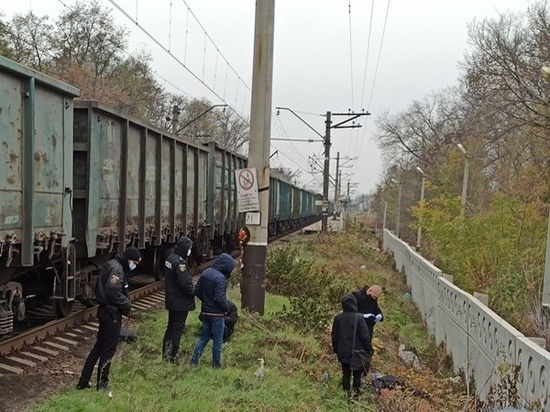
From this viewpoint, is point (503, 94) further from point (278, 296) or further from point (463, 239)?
point (278, 296)

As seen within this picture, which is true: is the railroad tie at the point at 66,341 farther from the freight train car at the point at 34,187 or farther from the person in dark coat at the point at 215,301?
the person in dark coat at the point at 215,301

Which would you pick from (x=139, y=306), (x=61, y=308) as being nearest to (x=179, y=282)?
(x=61, y=308)

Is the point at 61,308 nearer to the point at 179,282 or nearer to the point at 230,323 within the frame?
the point at 230,323

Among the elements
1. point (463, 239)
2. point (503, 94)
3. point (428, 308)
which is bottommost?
point (428, 308)

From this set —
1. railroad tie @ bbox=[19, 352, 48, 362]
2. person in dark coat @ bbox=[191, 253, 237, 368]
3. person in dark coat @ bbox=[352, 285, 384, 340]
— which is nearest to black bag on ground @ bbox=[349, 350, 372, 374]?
person in dark coat @ bbox=[352, 285, 384, 340]

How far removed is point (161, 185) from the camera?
41.0 ft

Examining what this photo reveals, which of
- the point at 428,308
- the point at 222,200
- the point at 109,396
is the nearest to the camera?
the point at 109,396

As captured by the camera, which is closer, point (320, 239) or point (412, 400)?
point (412, 400)

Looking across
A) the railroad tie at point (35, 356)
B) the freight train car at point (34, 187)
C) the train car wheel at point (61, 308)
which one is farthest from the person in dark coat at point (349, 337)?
the train car wheel at point (61, 308)

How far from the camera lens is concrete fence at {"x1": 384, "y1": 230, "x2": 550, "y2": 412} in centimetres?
560

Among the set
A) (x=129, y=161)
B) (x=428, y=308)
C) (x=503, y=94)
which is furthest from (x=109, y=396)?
(x=503, y=94)

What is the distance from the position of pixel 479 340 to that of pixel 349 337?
2.18 meters

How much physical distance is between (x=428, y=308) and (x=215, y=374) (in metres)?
8.22

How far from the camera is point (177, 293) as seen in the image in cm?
724
